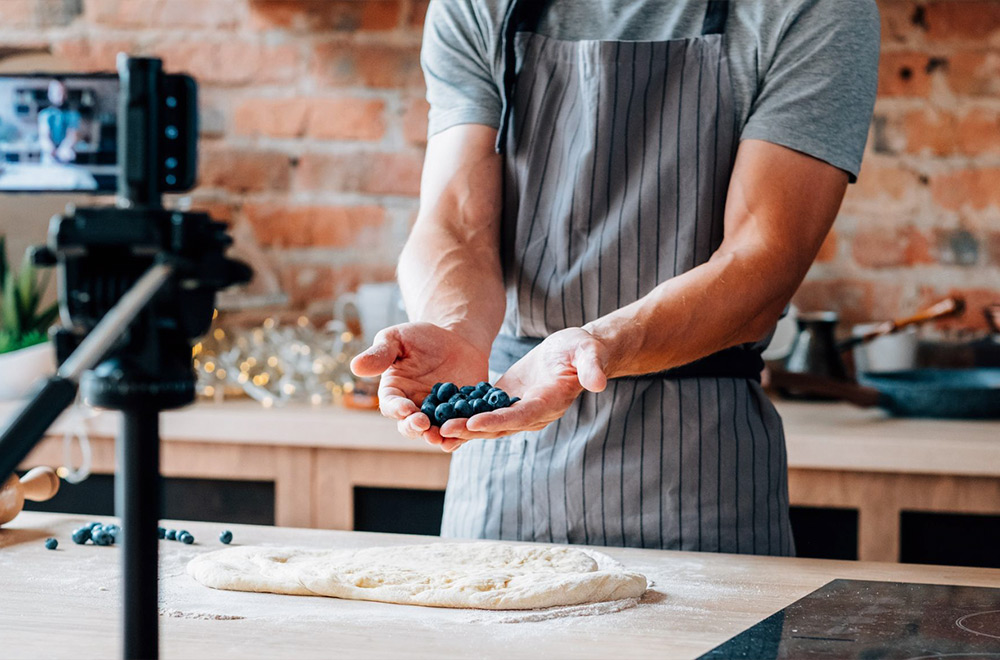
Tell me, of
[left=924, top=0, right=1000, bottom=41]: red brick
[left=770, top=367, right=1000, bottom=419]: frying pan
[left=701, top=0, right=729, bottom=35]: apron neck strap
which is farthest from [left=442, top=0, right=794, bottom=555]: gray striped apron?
[left=924, top=0, right=1000, bottom=41]: red brick

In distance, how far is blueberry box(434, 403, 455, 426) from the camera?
41.3 inches

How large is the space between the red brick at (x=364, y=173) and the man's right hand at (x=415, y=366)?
1.25 metres

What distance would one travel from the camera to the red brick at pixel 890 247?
2.32 m

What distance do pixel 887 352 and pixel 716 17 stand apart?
3.45 feet

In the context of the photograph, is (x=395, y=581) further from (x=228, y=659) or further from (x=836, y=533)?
(x=836, y=533)

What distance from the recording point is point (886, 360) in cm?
223

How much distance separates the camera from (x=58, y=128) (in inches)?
97.9

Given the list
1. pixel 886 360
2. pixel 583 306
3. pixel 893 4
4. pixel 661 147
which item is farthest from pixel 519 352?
pixel 893 4

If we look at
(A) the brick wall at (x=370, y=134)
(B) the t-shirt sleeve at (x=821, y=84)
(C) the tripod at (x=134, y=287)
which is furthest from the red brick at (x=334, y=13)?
(C) the tripod at (x=134, y=287)

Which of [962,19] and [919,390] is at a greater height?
[962,19]

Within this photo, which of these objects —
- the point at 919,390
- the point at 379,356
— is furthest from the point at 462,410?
the point at 919,390

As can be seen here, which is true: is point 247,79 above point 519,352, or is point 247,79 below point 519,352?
above

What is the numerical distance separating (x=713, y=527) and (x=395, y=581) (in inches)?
17.9

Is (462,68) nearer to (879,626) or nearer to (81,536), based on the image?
(81,536)
